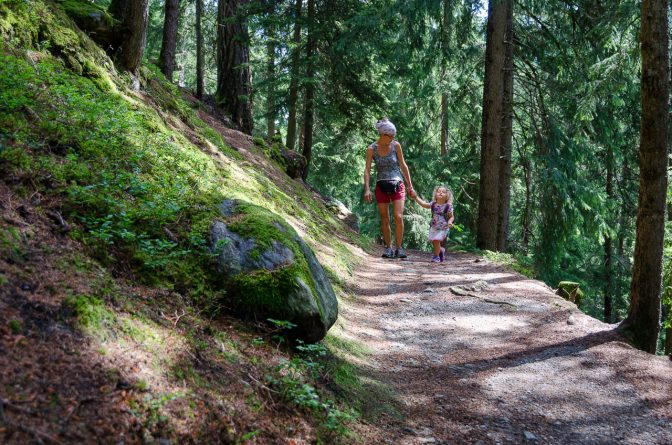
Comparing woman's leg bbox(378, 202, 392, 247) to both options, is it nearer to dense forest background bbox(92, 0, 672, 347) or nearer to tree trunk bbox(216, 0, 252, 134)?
dense forest background bbox(92, 0, 672, 347)

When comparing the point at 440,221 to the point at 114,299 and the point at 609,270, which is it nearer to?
the point at 114,299

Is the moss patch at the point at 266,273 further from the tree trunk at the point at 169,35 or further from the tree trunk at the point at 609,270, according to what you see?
the tree trunk at the point at 609,270

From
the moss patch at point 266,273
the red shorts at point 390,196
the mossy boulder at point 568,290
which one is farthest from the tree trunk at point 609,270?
the moss patch at point 266,273

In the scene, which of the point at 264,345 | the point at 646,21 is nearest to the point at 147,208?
the point at 264,345

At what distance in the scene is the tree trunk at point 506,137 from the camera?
13.0 meters

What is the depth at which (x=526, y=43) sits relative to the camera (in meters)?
13.7

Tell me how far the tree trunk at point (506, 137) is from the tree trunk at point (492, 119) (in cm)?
31

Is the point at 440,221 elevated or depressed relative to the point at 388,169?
depressed

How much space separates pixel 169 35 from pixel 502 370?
34.1 feet

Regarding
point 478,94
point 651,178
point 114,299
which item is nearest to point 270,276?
point 114,299

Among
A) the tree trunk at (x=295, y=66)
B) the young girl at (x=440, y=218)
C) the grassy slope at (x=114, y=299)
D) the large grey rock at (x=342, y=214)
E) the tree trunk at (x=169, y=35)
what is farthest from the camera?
the large grey rock at (x=342, y=214)

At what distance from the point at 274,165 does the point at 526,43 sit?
765cm

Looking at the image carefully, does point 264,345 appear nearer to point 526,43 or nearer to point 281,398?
point 281,398

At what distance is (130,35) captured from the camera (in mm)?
7516
